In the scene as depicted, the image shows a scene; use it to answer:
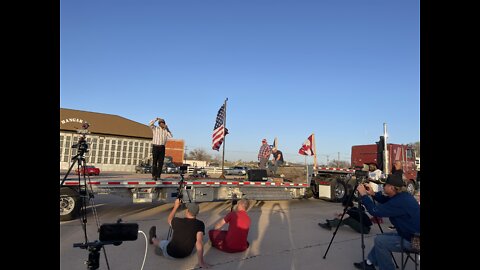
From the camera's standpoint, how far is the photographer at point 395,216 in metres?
4.01

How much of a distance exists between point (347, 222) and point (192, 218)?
4.03 m

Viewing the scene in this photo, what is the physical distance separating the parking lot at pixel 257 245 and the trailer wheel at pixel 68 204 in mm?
155

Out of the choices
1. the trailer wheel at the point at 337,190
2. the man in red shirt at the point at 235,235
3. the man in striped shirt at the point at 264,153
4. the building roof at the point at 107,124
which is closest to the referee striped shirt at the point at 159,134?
the man in red shirt at the point at 235,235

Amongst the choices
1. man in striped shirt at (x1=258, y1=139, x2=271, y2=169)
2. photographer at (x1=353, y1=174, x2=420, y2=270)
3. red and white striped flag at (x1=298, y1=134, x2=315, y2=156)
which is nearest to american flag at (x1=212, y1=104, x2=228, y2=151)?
man in striped shirt at (x1=258, y1=139, x2=271, y2=169)

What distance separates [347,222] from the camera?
7.19 m

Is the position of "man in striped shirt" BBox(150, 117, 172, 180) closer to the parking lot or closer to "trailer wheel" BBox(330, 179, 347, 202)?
the parking lot

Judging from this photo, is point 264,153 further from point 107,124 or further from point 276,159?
point 107,124

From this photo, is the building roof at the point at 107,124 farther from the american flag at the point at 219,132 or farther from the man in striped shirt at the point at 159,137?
the man in striped shirt at the point at 159,137

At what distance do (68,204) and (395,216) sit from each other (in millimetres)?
6465

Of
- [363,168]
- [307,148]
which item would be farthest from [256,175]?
[363,168]

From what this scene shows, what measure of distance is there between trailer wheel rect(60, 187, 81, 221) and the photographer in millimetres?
5920
